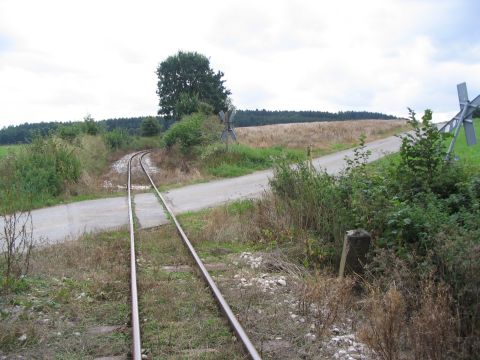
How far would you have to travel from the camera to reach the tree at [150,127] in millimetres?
59469

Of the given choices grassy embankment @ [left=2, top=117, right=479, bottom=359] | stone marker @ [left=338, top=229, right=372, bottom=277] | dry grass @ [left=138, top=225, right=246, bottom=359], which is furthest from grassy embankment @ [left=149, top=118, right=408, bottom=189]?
stone marker @ [left=338, top=229, right=372, bottom=277]

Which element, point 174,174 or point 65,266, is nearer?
point 65,266

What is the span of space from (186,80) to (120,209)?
2037 inches

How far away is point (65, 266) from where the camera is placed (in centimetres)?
801

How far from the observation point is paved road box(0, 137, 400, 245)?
11.4 metres

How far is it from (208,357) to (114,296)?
243 cm

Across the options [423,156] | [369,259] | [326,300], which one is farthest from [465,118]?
[326,300]

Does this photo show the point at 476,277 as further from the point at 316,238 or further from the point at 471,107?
the point at 471,107

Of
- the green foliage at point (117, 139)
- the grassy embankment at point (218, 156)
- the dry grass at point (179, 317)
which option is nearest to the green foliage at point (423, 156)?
the dry grass at point (179, 317)

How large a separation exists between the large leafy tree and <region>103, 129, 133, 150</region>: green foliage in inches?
639

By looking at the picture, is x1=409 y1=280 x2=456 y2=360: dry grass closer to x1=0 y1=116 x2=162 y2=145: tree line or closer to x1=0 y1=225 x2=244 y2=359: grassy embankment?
x1=0 y1=225 x2=244 y2=359: grassy embankment

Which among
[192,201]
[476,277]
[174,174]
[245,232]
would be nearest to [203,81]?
[174,174]

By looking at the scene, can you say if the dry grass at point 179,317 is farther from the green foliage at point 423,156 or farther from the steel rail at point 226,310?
the green foliage at point 423,156

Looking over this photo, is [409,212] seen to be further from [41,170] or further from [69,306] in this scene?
[41,170]
